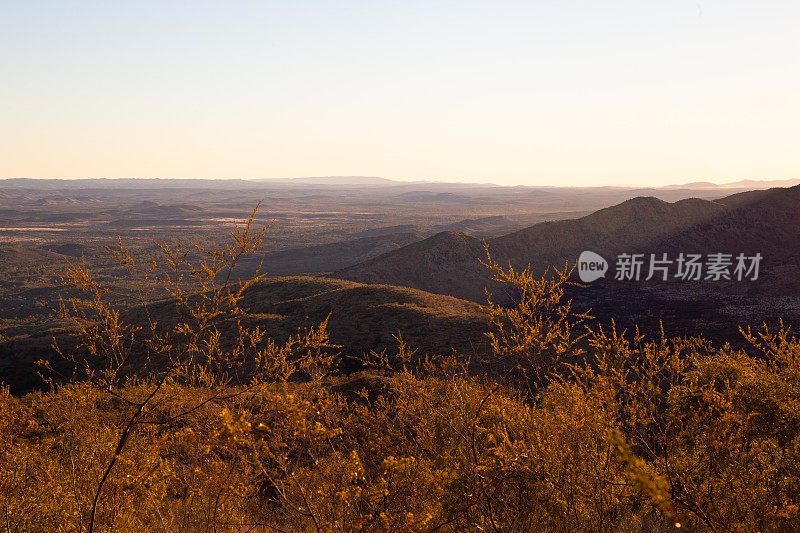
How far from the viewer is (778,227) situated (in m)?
61.2

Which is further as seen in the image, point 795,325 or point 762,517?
point 795,325

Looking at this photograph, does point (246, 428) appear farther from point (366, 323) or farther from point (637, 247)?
point (637, 247)

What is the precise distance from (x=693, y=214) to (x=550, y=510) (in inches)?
3038

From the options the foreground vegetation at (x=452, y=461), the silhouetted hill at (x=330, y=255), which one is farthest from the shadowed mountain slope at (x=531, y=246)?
the foreground vegetation at (x=452, y=461)

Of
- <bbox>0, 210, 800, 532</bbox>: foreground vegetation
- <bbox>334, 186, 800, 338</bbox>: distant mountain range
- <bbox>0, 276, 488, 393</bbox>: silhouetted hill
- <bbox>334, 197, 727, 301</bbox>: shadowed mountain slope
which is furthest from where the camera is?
<bbox>334, 197, 727, 301</bbox>: shadowed mountain slope

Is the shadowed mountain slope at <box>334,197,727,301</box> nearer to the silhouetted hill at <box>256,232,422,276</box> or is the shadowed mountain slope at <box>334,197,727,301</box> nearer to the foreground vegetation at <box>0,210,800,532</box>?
the silhouetted hill at <box>256,232,422,276</box>

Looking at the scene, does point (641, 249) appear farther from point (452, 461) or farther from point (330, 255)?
point (330, 255)

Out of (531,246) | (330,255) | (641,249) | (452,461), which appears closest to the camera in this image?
(452,461)

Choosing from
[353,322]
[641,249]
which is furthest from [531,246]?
[353,322]

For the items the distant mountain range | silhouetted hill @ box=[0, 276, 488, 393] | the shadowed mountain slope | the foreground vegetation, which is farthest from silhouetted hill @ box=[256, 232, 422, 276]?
the foreground vegetation

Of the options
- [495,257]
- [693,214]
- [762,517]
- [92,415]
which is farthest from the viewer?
[693,214]

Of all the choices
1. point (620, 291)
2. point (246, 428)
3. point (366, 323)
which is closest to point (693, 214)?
point (620, 291)

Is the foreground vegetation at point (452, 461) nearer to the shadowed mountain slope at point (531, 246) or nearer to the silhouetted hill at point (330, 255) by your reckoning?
the shadowed mountain slope at point (531, 246)

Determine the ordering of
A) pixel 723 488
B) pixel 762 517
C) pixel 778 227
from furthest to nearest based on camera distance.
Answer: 1. pixel 778 227
2. pixel 723 488
3. pixel 762 517
